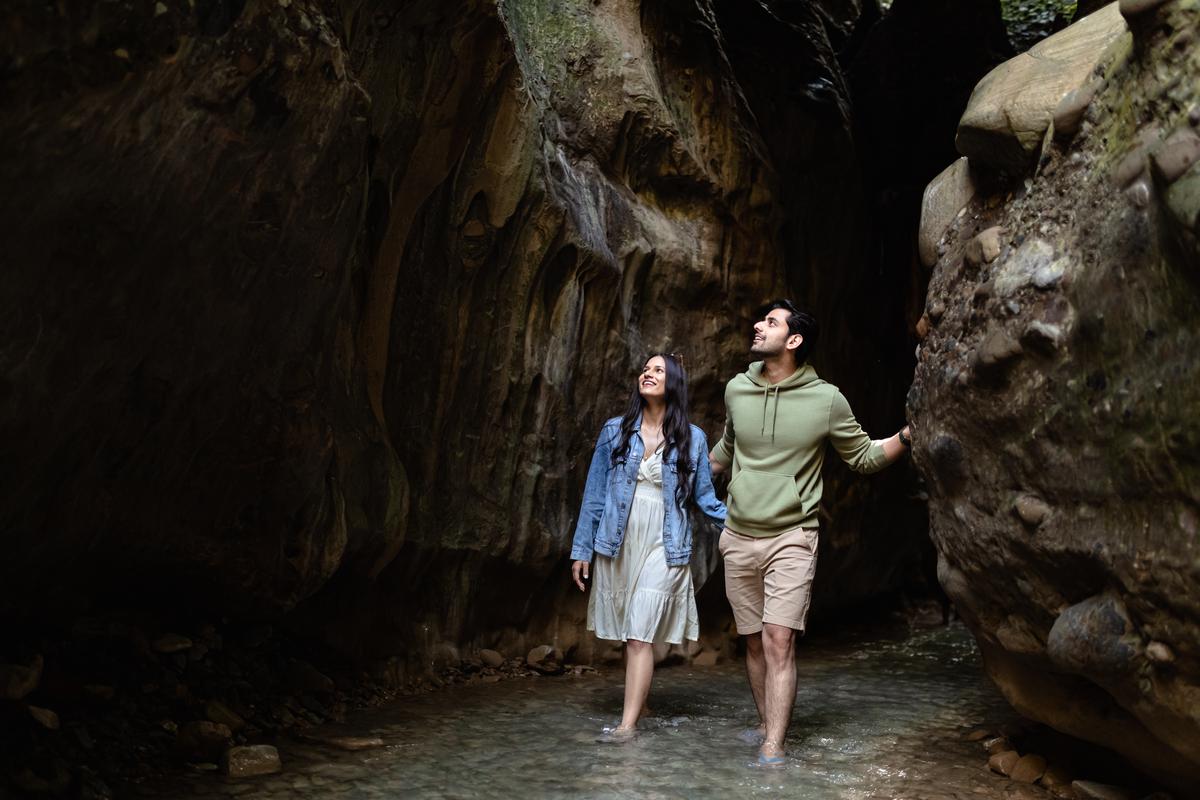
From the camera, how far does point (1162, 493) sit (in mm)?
3664

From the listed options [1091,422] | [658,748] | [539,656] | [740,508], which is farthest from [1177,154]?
[539,656]

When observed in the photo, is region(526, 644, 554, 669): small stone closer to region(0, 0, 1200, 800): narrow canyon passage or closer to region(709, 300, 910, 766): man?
region(0, 0, 1200, 800): narrow canyon passage

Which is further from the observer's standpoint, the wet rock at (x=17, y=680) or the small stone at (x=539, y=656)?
the small stone at (x=539, y=656)

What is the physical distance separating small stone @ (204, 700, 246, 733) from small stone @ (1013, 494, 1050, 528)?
3699 millimetres

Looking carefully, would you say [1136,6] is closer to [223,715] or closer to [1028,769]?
[1028,769]

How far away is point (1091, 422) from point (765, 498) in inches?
74.3

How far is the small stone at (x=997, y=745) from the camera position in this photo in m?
5.46

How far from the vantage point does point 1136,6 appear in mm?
3742

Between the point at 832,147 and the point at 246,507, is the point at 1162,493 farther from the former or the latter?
the point at 832,147

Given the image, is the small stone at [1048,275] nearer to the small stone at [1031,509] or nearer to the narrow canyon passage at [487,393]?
the narrow canyon passage at [487,393]

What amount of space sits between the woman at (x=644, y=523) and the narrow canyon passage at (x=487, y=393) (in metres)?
0.53

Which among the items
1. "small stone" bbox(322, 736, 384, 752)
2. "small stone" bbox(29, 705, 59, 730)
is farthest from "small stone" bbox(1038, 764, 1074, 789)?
"small stone" bbox(29, 705, 59, 730)

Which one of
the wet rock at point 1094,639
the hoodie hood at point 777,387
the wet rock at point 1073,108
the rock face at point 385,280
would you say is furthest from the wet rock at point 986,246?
the rock face at point 385,280

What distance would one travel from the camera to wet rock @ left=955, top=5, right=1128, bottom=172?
15.1 ft
